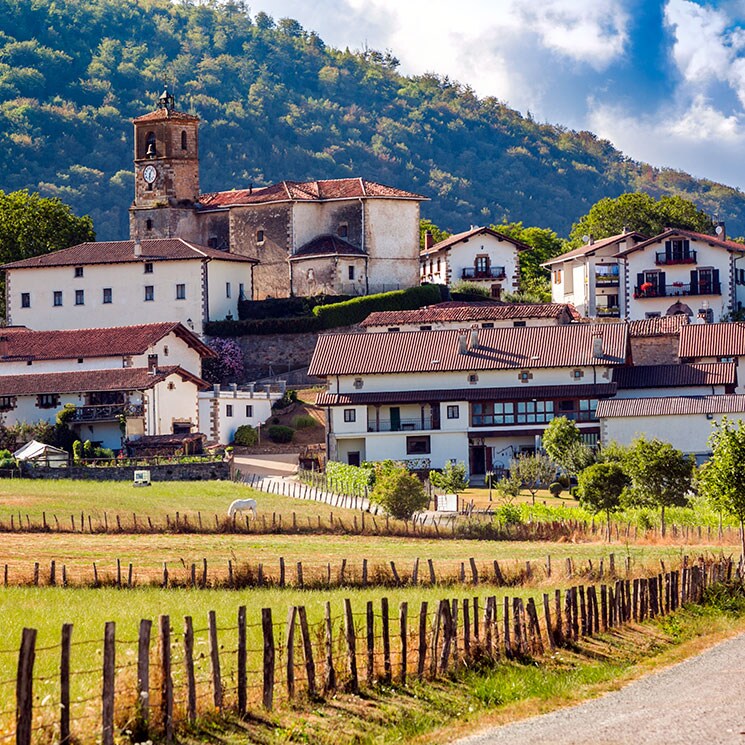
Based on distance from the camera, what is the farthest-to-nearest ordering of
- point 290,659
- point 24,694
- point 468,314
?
point 468,314
point 290,659
point 24,694

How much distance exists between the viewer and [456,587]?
35375mm

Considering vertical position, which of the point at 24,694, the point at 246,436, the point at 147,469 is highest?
the point at 246,436

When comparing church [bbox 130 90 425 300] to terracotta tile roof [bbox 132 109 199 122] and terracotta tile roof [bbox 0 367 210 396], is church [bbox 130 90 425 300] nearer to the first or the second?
terracotta tile roof [bbox 132 109 199 122]

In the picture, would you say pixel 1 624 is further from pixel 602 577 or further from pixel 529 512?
pixel 529 512

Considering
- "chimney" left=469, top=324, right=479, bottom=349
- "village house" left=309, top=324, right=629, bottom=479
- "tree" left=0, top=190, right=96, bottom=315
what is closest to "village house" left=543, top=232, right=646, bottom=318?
"chimney" left=469, top=324, right=479, bottom=349

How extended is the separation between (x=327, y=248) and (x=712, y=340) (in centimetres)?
2552

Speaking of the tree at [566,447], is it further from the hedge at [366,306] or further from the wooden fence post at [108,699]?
the wooden fence post at [108,699]

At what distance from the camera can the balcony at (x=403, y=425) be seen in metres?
73.2

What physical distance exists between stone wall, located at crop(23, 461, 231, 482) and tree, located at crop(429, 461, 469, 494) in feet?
27.1

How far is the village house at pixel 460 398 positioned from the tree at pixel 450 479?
627 centimetres

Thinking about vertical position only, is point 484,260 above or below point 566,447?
above

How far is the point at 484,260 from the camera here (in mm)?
103000

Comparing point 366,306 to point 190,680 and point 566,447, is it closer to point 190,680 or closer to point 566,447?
point 566,447

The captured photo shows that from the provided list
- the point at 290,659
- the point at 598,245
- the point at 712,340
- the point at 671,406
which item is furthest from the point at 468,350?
the point at 290,659
